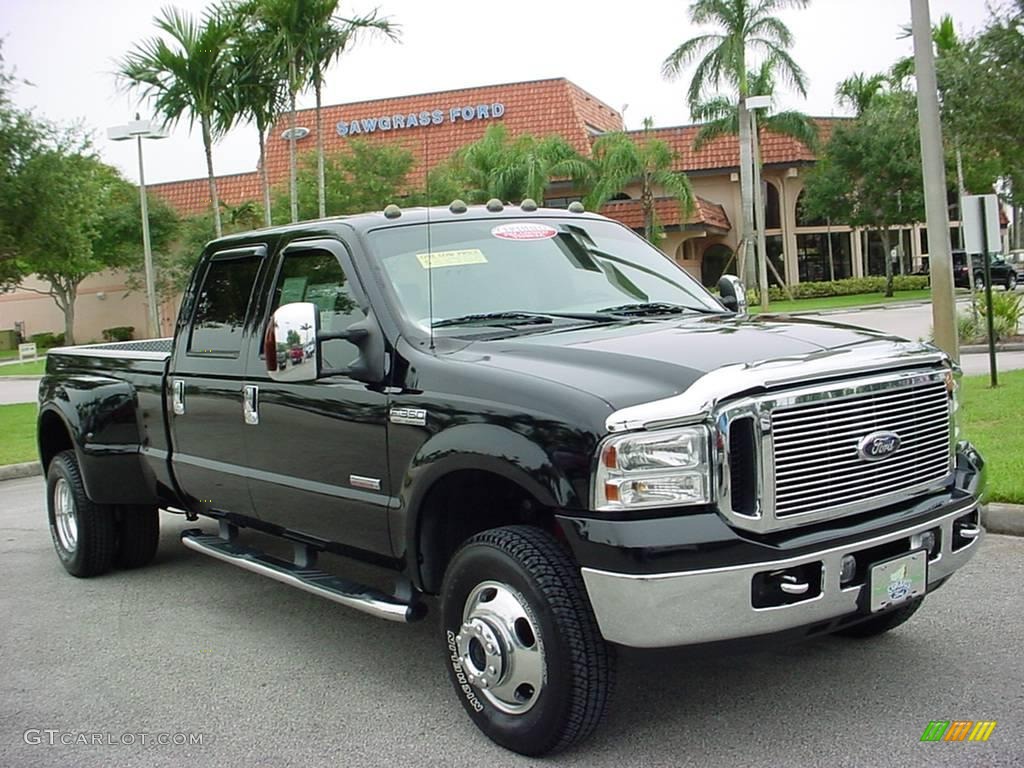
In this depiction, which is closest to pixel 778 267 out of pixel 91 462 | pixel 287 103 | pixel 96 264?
pixel 96 264

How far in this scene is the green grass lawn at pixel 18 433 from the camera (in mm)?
13195

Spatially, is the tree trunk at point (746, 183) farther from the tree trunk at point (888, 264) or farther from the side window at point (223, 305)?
the side window at point (223, 305)

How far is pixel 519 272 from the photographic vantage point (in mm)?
5125

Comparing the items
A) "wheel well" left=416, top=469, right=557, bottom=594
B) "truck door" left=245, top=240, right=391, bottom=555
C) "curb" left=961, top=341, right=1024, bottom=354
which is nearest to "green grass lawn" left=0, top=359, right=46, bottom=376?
"curb" left=961, top=341, right=1024, bottom=354

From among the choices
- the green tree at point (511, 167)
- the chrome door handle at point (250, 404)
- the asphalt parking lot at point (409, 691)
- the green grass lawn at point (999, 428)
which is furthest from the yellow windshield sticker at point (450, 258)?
the green tree at point (511, 167)

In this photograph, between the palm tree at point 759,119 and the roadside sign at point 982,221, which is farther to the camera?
the palm tree at point 759,119

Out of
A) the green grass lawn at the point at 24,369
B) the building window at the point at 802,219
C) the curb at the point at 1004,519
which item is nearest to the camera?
the curb at the point at 1004,519

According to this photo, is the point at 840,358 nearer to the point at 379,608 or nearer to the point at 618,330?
the point at 618,330

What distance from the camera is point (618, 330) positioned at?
4.58 meters

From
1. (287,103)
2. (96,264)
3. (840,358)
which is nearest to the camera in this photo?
(840,358)

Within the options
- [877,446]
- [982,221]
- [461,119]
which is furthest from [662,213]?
[877,446]

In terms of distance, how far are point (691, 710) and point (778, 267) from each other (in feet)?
152

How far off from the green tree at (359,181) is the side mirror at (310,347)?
95.1 ft

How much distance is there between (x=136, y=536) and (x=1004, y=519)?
5361 millimetres
